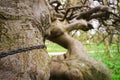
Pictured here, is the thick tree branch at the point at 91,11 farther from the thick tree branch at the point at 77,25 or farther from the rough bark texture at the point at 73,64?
the rough bark texture at the point at 73,64

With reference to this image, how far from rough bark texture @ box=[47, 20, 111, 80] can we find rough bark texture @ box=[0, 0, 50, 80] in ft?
6.28

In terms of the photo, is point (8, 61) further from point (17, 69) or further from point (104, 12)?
point (104, 12)

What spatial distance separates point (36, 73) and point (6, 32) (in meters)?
0.31

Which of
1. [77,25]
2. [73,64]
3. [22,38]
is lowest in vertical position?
[73,64]

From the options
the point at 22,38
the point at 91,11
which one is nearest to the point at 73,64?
the point at 91,11

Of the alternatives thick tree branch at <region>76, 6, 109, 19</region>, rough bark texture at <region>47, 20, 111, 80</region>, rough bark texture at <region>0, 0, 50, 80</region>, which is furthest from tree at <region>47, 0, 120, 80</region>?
rough bark texture at <region>0, 0, 50, 80</region>

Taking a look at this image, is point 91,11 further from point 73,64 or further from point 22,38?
point 22,38

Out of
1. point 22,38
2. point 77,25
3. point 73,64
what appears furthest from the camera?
point 77,25

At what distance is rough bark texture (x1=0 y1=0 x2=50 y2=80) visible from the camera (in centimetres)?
179

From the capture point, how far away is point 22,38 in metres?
1.92

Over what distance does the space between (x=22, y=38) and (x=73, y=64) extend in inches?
89.4

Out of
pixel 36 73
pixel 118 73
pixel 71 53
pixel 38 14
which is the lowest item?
pixel 118 73

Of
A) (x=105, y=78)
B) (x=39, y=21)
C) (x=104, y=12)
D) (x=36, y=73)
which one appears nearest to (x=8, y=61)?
(x=36, y=73)

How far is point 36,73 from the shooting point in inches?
73.5
